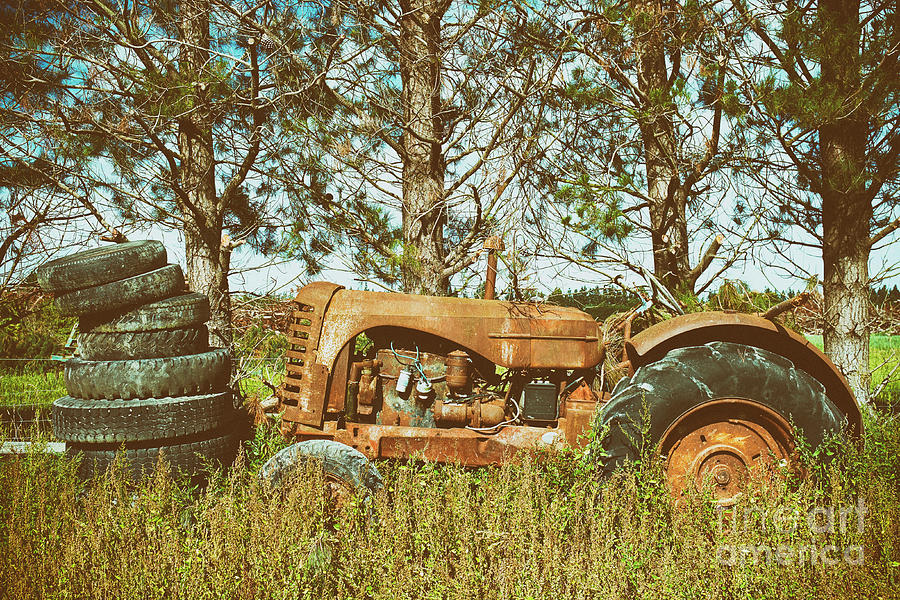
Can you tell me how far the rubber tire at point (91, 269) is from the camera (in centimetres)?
327

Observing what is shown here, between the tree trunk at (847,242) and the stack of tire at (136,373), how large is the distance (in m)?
4.77

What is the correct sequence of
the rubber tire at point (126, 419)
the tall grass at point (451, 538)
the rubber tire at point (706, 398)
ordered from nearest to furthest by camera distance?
1. the tall grass at point (451, 538)
2. the rubber tire at point (706, 398)
3. the rubber tire at point (126, 419)

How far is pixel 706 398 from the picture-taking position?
291 cm

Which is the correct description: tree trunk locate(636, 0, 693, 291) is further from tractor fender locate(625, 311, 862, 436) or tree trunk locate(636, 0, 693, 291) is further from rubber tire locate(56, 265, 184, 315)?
rubber tire locate(56, 265, 184, 315)

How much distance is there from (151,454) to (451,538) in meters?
1.79

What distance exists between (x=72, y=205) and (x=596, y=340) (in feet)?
17.1

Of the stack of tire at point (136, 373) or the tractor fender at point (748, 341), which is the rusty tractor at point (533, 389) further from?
the stack of tire at point (136, 373)

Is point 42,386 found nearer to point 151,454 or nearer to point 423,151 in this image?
point 151,454

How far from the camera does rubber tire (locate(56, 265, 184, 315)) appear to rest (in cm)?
327

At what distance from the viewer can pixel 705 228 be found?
5488 mm

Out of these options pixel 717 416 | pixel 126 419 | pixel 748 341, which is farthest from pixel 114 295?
pixel 748 341

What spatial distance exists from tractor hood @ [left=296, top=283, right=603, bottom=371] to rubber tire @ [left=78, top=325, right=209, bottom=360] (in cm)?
86

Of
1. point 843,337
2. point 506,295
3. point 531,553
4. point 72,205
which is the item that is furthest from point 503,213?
point 72,205

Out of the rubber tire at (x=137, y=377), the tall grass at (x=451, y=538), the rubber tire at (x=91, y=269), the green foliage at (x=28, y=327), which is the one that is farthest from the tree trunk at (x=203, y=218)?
the tall grass at (x=451, y=538)
